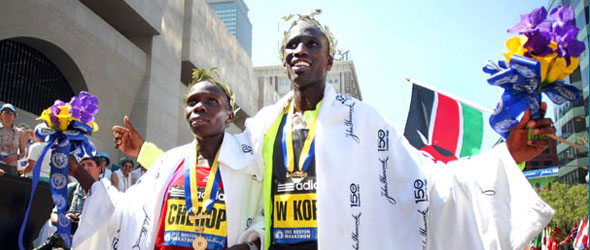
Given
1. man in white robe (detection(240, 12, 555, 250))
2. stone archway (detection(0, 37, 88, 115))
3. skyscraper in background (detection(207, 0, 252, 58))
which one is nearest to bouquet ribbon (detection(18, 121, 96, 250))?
man in white robe (detection(240, 12, 555, 250))

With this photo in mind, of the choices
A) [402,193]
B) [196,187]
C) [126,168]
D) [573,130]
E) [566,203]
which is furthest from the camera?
[573,130]

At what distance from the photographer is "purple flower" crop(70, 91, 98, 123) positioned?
3.50 m

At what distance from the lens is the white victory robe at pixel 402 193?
2506mm

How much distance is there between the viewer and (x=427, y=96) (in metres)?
6.33

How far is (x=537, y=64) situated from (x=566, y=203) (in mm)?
35513

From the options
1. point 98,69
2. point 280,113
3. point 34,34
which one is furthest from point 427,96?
point 98,69

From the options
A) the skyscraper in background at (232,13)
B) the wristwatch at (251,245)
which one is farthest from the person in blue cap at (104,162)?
the skyscraper in background at (232,13)

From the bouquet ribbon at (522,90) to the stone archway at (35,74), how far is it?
12754mm

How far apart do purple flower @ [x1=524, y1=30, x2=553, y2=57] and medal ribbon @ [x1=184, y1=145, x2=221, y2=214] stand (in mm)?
1963

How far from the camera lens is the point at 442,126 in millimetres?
6098

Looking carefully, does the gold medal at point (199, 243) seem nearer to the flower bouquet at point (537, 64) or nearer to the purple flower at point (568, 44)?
the flower bouquet at point (537, 64)

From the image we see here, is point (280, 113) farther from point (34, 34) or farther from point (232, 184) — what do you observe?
point (34, 34)

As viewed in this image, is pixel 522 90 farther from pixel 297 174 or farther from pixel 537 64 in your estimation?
pixel 297 174

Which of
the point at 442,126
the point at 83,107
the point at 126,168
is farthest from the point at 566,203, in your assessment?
the point at 83,107
